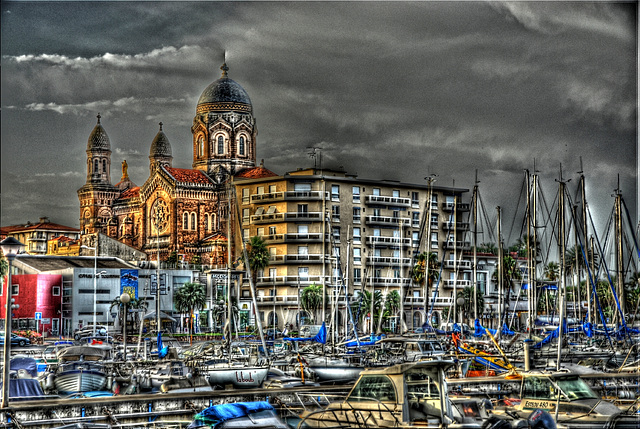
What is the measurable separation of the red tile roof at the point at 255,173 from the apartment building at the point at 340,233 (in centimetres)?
808

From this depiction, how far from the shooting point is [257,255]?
67.6 metres

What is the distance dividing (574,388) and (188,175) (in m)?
72.6

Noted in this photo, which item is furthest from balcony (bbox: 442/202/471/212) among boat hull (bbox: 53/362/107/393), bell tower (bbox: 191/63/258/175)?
boat hull (bbox: 53/362/107/393)

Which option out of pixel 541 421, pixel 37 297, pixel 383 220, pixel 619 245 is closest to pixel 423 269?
pixel 383 220

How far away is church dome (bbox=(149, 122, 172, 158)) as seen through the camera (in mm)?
89188

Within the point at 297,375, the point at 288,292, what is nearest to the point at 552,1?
the point at 297,375

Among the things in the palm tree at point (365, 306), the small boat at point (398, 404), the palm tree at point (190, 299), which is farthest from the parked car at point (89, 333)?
the small boat at point (398, 404)

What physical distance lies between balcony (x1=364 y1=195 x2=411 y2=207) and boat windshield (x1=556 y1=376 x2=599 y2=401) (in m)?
57.3

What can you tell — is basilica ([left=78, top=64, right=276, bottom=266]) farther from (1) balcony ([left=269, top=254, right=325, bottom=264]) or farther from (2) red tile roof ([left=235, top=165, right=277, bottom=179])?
(1) balcony ([left=269, top=254, right=325, bottom=264])

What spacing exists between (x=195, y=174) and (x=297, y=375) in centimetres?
6053

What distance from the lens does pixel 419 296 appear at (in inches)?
2852

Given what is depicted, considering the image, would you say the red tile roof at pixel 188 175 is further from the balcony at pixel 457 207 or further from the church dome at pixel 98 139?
the balcony at pixel 457 207

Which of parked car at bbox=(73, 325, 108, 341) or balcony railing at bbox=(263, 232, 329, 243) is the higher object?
balcony railing at bbox=(263, 232, 329, 243)

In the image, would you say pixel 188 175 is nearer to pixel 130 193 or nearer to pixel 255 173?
pixel 255 173
